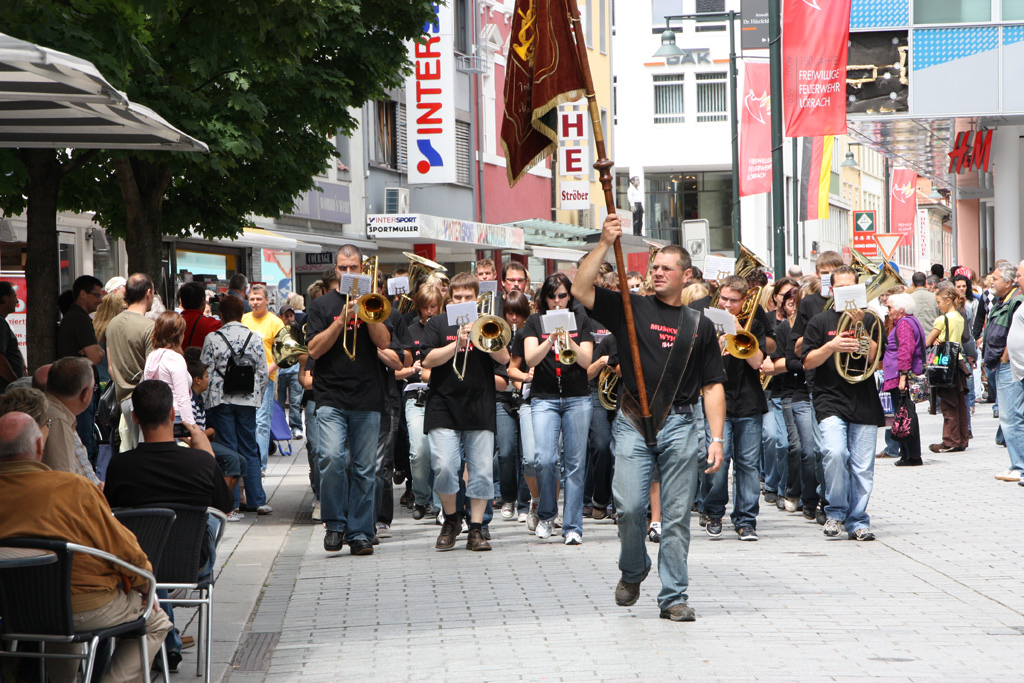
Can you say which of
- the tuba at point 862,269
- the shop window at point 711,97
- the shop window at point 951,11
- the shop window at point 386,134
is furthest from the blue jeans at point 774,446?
the shop window at point 711,97

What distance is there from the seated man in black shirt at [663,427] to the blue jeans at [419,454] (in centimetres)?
397

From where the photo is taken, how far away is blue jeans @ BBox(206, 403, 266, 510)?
38.2 ft

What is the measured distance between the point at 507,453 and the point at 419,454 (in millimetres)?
729

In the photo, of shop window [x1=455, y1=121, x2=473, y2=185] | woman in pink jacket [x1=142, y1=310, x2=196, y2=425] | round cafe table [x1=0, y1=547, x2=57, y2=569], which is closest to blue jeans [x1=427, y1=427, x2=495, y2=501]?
woman in pink jacket [x1=142, y1=310, x2=196, y2=425]

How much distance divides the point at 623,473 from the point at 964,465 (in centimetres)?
879

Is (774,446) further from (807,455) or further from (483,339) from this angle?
(483,339)

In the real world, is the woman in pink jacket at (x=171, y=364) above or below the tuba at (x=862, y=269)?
below

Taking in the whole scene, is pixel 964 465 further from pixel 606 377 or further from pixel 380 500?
pixel 380 500

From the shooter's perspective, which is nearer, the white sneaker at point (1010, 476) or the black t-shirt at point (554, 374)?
the black t-shirt at point (554, 374)

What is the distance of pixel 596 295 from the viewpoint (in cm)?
728

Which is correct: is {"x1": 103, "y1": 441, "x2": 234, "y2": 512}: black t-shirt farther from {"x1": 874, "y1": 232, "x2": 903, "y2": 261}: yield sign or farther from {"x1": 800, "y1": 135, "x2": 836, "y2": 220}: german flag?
{"x1": 800, "y1": 135, "x2": 836, "y2": 220}: german flag

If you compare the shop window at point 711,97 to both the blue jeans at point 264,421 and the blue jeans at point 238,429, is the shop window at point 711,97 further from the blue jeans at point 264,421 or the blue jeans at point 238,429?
the blue jeans at point 238,429

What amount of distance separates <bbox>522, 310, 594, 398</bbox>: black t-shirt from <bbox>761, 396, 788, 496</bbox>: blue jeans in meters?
2.08

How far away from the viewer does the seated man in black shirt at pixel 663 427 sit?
7320 mm
